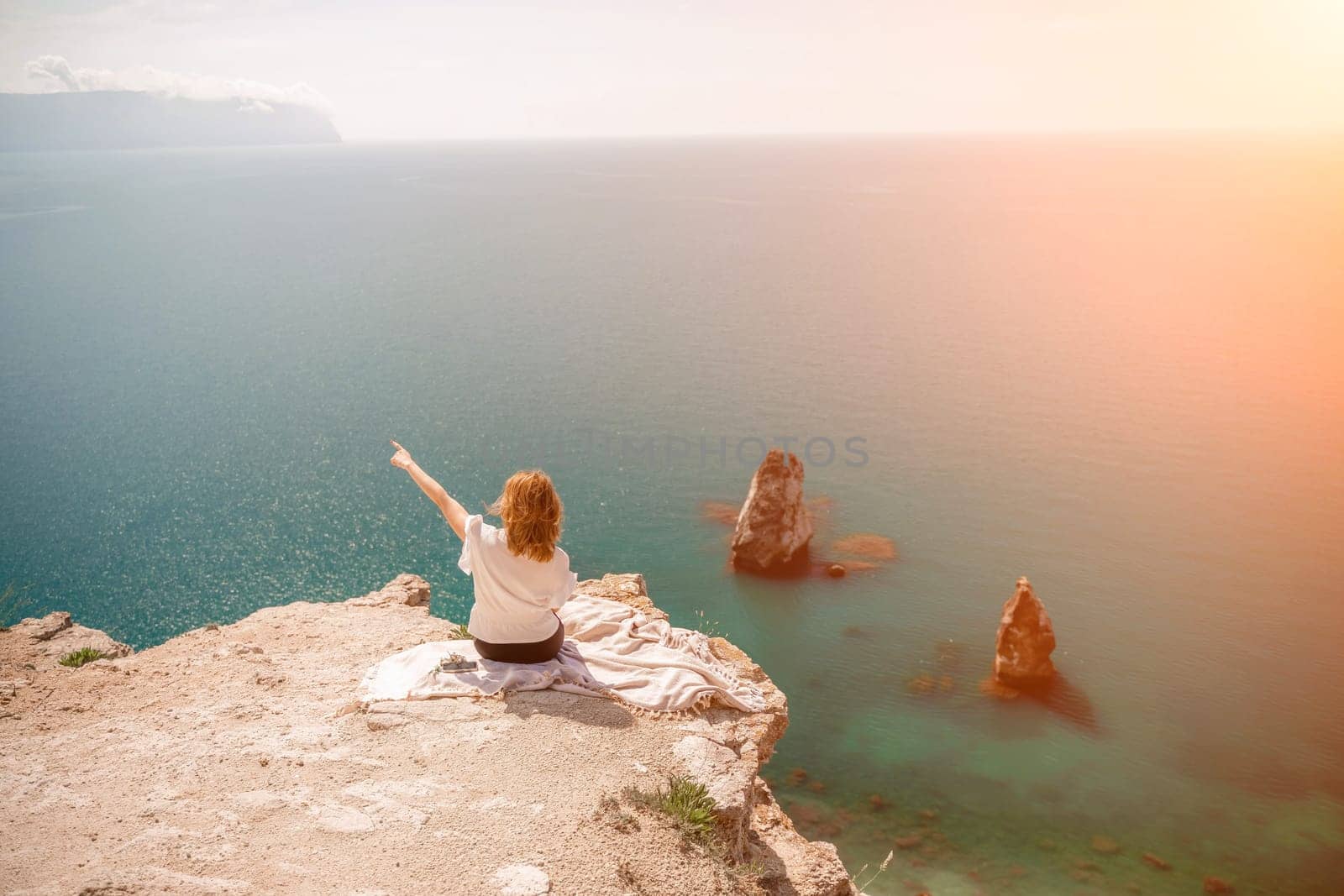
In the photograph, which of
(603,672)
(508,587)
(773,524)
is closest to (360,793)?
(508,587)

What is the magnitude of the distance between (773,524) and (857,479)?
13.5 metres

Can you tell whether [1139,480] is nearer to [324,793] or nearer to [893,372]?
[893,372]

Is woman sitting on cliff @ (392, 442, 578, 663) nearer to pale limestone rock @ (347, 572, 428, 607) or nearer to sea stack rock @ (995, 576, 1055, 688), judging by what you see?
pale limestone rock @ (347, 572, 428, 607)

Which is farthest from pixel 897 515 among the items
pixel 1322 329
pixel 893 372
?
pixel 1322 329

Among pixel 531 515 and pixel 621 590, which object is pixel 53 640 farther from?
pixel 531 515

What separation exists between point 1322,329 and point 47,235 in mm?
162380

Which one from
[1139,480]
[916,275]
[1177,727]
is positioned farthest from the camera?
[916,275]

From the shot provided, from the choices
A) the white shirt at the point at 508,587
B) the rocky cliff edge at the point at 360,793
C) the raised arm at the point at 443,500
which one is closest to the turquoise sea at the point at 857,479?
the rocky cliff edge at the point at 360,793

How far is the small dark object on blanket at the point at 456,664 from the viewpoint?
10125 mm

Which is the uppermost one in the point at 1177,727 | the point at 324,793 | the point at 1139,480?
the point at 324,793

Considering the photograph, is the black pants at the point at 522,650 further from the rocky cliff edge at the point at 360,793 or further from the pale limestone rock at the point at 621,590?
the pale limestone rock at the point at 621,590

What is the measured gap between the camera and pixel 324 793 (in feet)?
28.0

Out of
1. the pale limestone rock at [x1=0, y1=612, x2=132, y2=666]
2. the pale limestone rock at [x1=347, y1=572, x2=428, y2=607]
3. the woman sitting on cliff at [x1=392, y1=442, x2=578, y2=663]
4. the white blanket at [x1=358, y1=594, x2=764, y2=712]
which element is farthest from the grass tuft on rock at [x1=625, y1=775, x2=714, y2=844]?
the pale limestone rock at [x1=0, y1=612, x2=132, y2=666]

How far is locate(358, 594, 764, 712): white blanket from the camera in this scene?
9977mm
